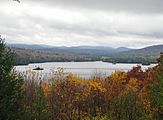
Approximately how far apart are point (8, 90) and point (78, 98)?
37.6 meters

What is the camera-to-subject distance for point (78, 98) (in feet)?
202

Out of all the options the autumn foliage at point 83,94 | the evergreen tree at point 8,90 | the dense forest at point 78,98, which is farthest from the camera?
the autumn foliage at point 83,94

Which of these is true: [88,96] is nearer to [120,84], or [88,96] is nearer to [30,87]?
[120,84]

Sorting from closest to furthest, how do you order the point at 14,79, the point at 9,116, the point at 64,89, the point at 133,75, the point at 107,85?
the point at 9,116
the point at 14,79
the point at 64,89
the point at 107,85
the point at 133,75

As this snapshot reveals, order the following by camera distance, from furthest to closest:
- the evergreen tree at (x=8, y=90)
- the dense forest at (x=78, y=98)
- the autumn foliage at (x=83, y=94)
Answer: the autumn foliage at (x=83, y=94), the dense forest at (x=78, y=98), the evergreen tree at (x=8, y=90)

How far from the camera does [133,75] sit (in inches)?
2908

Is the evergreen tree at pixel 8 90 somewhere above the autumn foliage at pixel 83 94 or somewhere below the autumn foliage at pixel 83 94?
above

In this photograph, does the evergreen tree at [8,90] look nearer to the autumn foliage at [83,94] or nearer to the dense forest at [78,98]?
the dense forest at [78,98]

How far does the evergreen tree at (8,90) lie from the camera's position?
23750 mm

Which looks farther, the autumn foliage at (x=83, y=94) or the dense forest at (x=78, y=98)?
the autumn foliage at (x=83, y=94)

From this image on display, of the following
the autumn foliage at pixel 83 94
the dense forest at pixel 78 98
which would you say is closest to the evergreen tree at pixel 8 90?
the dense forest at pixel 78 98

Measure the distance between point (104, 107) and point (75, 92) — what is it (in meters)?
5.91

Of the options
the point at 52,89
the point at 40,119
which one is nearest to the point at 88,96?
the point at 52,89

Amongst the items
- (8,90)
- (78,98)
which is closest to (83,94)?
(78,98)
